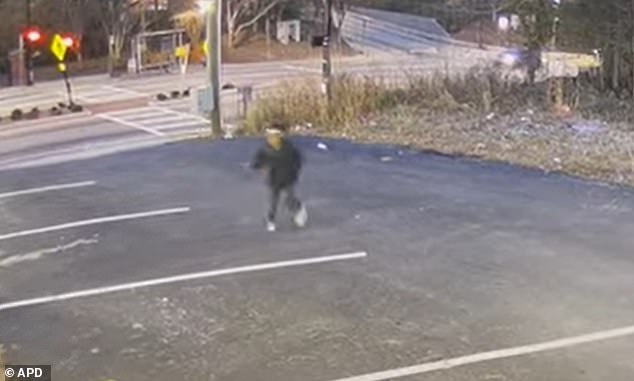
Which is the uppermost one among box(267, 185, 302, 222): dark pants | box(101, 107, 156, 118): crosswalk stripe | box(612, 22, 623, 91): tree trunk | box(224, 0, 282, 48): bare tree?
box(224, 0, 282, 48): bare tree

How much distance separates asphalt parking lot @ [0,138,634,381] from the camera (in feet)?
23.1

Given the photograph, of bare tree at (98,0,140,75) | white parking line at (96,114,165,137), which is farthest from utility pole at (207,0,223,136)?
bare tree at (98,0,140,75)

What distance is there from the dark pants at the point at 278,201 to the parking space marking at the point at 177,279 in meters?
1.32

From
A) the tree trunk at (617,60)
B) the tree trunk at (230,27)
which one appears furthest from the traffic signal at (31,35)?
the tree trunk at (617,60)

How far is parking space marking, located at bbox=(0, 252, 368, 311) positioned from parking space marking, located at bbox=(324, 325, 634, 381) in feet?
9.39

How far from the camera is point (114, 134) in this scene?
104 feet

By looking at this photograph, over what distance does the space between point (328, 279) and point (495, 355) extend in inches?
92.6

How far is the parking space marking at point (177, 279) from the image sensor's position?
870cm

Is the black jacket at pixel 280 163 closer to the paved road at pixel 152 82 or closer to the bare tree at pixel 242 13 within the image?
the paved road at pixel 152 82

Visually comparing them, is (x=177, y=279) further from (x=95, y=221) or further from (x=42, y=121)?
(x=42, y=121)

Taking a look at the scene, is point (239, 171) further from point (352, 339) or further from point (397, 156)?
point (352, 339)

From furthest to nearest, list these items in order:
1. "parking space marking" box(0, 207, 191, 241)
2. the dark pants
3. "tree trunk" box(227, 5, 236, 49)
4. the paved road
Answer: "tree trunk" box(227, 5, 236, 49) → the paved road → "parking space marking" box(0, 207, 191, 241) → the dark pants

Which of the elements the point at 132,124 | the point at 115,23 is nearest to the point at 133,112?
the point at 132,124

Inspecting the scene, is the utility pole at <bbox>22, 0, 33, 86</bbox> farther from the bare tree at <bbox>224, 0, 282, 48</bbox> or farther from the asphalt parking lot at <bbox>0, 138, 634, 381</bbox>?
the asphalt parking lot at <bbox>0, 138, 634, 381</bbox>
